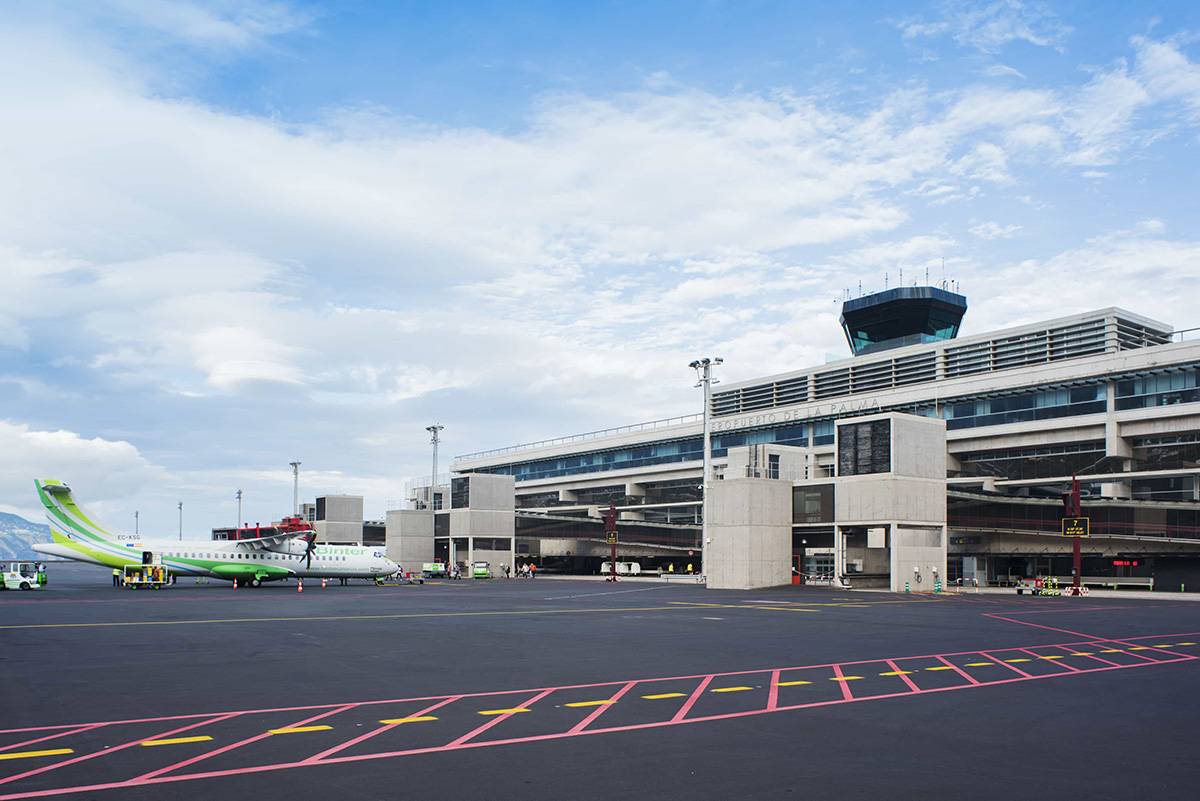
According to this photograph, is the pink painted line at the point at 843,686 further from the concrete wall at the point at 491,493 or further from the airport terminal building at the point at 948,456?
the concrete wall at the point at 491,493

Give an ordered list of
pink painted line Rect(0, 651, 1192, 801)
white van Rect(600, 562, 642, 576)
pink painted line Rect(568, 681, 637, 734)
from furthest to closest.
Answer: white van Rect(600, 562, 642, 576) → pink painted line Rect(568, 681, 637, 734) → pink painted line Rect(0, 651, 1192, 801)

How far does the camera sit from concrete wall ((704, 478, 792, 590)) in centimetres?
7744

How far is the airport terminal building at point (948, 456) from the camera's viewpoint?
251 feet

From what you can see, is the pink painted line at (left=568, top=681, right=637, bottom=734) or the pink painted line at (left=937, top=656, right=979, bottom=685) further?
the pink painted line at (left=937, top=656, right=979, bottom=685)

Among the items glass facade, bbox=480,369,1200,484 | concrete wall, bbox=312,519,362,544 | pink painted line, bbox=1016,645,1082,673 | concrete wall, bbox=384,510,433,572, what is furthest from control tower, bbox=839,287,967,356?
pink painted line, bbox=1016,645,1082,673

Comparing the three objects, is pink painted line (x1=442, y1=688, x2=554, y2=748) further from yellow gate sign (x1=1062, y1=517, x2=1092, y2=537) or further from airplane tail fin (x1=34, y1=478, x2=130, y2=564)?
airplane tail fin (x1=34, y1=478, x2=130, y2=564)

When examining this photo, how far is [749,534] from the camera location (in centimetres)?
7731

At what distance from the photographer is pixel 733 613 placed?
47.7 m

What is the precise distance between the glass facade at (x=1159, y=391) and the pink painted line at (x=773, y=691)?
8317 cm

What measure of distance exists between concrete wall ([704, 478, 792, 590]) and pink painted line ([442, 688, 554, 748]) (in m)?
57.4

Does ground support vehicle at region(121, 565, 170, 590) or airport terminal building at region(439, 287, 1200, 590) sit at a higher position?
airport terminal building at region(439, 287, 1200, 590)

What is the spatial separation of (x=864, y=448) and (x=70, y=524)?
6135 centimetres

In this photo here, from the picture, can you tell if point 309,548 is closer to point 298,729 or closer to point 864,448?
point 864,448

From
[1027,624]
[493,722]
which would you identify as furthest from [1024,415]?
[493,722]
